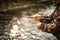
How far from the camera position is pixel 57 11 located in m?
6.25

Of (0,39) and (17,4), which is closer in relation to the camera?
(0,39)

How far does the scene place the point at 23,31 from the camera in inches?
249

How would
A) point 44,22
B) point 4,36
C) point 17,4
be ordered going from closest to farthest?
point 4,36, point 44,22, point 17,4

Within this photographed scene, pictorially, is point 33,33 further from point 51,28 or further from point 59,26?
point 59,26

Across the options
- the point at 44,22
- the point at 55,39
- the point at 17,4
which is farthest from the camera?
the point at 17,4

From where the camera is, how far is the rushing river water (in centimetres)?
571

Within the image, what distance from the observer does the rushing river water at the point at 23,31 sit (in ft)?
18.7

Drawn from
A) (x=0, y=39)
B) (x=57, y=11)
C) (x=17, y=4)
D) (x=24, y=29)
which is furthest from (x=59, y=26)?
(x=17, y=4)

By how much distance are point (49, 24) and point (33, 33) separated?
715mm

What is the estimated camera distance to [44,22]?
6.55m

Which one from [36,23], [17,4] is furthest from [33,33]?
[17,4]

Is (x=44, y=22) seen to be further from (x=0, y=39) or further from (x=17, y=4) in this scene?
(x=17, y=4)

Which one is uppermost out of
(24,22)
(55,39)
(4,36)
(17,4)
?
(17,4)

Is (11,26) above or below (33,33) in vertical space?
above
